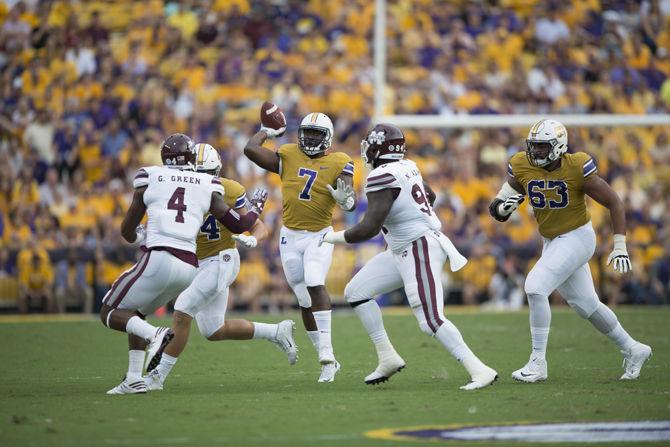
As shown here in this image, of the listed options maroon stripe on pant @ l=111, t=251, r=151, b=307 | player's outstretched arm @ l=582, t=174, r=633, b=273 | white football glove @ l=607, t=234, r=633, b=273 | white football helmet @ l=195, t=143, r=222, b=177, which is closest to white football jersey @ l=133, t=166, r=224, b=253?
maroon stripe on pant @ l=111, t=251, r=151, b=307

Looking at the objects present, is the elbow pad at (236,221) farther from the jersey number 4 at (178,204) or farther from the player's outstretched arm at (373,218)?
the player's outstretched arm at (373,218)

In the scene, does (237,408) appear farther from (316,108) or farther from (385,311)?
(316,108)

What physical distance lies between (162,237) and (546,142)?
3.02 m

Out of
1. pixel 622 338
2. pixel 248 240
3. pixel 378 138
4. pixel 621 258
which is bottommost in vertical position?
pixel 622 338

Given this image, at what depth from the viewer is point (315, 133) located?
9703mm

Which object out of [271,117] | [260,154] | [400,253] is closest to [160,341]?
[400,253]

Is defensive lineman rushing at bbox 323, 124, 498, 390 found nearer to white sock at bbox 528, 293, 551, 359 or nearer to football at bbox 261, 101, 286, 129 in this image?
white sock at bbox 528, 293, 551, 359

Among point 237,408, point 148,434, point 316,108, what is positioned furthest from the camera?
point 316,108

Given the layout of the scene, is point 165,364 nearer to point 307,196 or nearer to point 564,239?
point 307,196

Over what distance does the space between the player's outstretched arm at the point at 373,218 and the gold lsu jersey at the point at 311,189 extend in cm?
126

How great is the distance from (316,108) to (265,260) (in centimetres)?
312

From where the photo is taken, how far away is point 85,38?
20328mm

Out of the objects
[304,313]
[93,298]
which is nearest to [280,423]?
[304,313]

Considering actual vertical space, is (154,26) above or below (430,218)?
above
